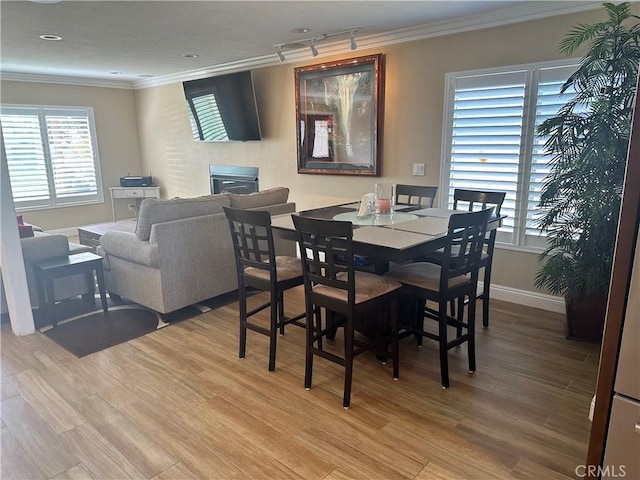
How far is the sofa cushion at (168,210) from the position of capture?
3.36 meters

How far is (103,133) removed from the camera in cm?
750

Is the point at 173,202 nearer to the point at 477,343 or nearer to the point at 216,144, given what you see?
the point at 477,343

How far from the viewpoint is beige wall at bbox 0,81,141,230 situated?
679 centimetres

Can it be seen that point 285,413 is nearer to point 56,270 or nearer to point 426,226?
point 426,226

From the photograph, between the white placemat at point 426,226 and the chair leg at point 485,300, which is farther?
the chair leg at point 485,300

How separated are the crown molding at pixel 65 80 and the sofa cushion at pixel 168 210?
4903 mm

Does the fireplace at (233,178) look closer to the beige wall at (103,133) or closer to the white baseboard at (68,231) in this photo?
the beige wall at (103,133)

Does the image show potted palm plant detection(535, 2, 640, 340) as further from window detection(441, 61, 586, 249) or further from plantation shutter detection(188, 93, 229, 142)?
plantation shutter detection(188, 93, 229, 142)

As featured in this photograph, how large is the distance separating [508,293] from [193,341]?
2.88 m

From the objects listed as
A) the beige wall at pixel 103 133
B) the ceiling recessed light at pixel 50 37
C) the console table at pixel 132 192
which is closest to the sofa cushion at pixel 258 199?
the ceiling recessed light at pixel 50 37

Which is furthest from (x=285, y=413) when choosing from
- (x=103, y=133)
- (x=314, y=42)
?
(x=103, y=133)

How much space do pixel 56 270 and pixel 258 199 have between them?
5.90ft

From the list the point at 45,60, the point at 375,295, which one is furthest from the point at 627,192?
the point at 45,60

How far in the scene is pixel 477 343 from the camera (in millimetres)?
3141
